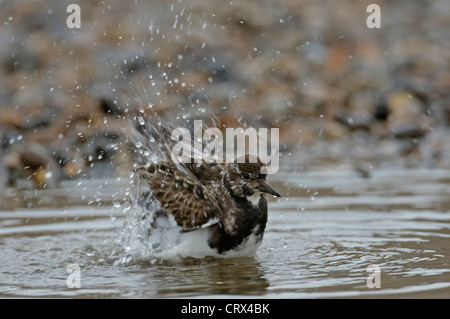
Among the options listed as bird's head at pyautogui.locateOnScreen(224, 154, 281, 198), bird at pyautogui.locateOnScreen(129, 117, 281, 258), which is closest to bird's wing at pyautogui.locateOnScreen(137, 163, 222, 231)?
bird at pyautogui.locateOnScreen(129, 117, 281, 258)

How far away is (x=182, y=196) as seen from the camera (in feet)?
22.7

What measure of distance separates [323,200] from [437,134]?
390cm

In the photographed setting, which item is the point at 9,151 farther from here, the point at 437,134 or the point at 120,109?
the point at 437,134

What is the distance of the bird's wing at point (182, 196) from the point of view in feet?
22.2

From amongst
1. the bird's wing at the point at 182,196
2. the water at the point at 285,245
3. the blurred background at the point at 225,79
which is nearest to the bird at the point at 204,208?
the bird's wing at the point at 182,196

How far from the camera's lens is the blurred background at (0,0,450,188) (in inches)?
466

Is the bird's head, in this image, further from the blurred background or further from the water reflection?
the blurred background

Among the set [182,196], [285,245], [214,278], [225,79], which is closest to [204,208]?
[182,196]

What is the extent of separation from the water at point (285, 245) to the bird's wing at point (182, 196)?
327 mm

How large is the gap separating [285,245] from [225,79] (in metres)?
6.98

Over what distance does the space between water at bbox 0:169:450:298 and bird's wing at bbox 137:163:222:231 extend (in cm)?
33

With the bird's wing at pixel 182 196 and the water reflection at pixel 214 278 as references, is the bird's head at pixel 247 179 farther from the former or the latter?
the water reflection at pixel 214 278

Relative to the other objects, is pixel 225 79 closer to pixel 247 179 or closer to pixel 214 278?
pixel 247 179

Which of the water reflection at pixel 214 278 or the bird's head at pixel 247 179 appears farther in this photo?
the bird's head at pixel 247 179
